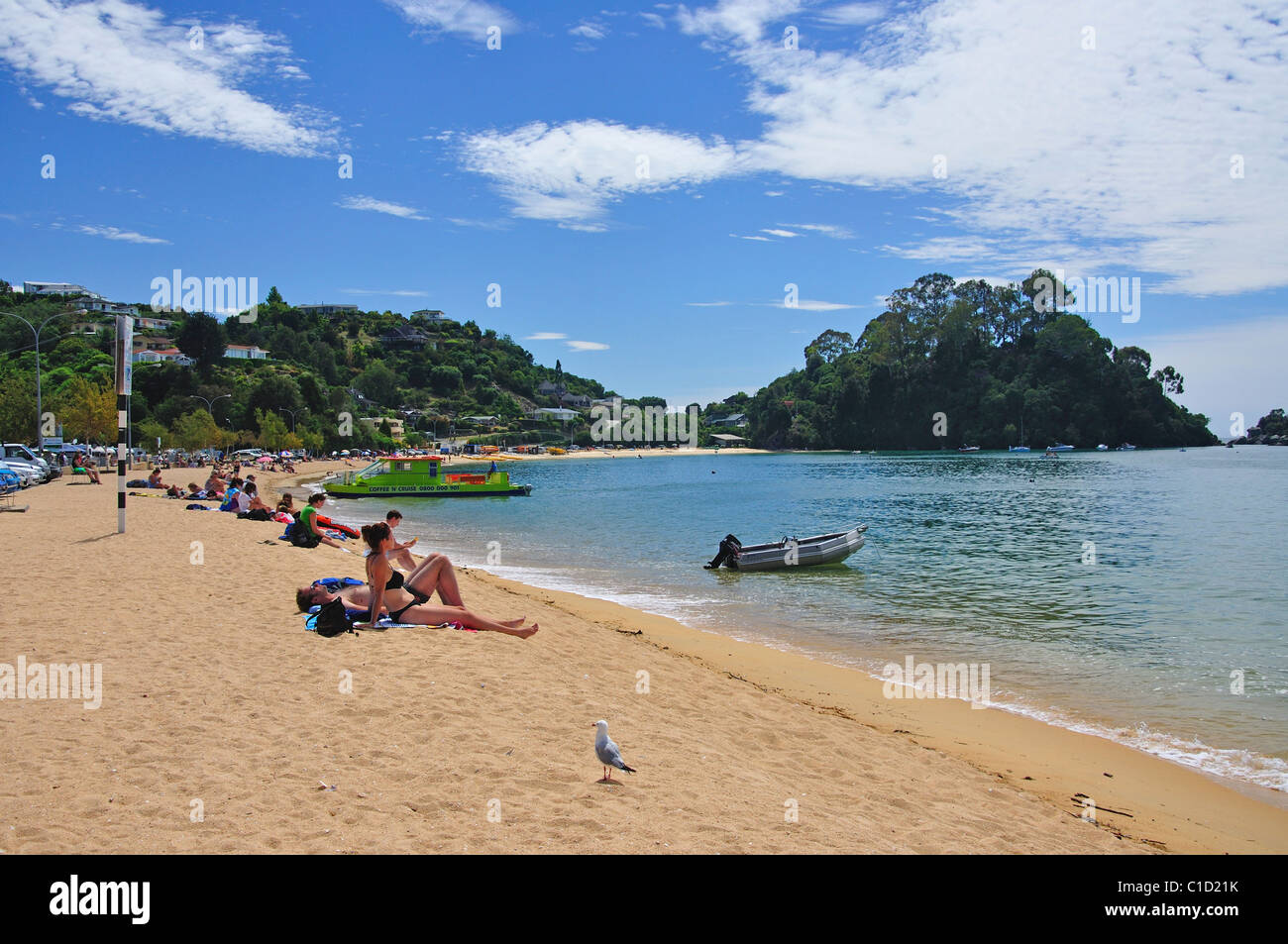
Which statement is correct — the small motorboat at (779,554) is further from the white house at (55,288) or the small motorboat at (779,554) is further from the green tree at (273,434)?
the white house at (55,288)

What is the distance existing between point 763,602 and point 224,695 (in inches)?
498

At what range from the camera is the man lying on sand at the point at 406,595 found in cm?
945

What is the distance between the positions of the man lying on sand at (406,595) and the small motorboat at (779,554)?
12.4 meters

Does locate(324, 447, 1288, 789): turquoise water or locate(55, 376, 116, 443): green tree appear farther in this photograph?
locate(55, 376, 116, 443): green tree

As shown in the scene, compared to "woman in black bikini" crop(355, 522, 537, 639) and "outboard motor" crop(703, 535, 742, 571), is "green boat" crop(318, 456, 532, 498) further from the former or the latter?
"woman in black bikini" crop(355, 522, 537, 639)

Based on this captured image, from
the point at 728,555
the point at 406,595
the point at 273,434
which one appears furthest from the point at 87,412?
the point at 406,595

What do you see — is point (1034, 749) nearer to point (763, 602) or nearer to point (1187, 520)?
point (763, 602)

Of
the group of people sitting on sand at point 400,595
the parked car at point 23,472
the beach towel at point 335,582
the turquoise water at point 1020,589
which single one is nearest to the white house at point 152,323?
the parked car at point 23,472

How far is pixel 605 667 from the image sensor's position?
948 centimetres

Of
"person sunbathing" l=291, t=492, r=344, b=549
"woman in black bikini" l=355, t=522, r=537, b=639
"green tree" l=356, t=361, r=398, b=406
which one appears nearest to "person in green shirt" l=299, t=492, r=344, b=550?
"person sunbathing" l=291, t=492, r=344, b=549

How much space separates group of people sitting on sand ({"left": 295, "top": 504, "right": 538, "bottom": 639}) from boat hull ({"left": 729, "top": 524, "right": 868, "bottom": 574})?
12309mm

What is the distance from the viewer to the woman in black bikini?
9.41 meters

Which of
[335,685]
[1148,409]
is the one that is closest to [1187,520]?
[335,685]

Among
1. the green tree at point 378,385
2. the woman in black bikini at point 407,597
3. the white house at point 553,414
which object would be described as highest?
the green tree at point 378,385
